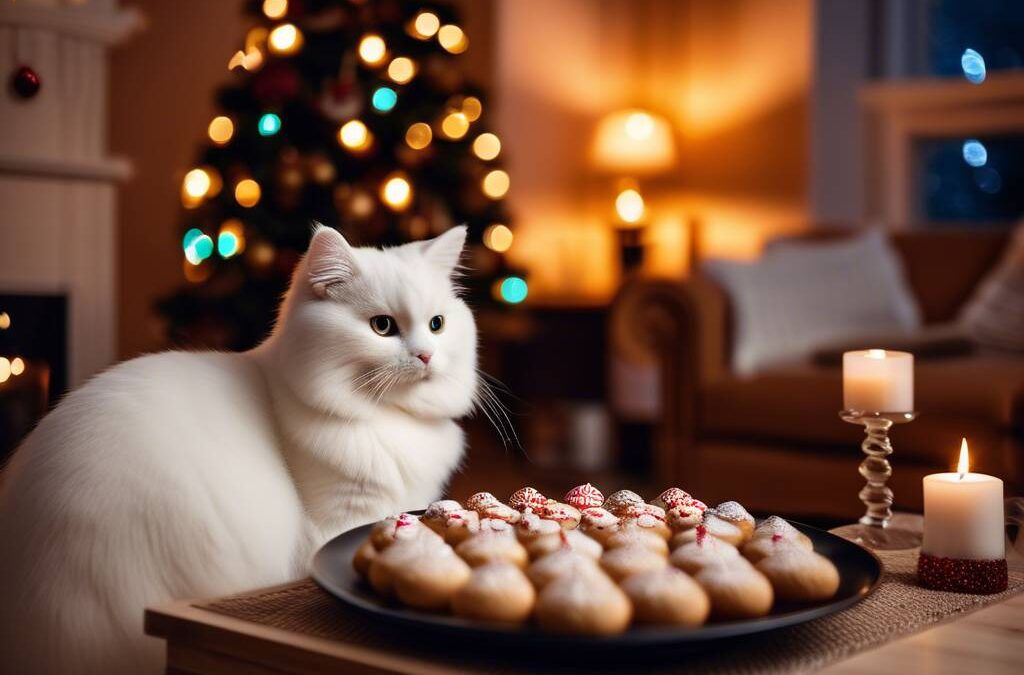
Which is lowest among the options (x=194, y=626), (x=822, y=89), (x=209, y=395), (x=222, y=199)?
(x=194, y=626)

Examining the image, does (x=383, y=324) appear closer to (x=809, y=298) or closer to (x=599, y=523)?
(x=599, y=523)

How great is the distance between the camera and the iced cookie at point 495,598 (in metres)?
0.75

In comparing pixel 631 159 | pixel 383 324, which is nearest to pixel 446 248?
pixel 383 324

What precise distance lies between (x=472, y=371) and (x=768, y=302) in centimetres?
198

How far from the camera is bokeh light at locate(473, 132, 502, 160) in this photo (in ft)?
11.5

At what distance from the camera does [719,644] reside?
2.51ft

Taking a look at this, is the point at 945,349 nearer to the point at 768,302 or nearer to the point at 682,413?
the point at 768,302

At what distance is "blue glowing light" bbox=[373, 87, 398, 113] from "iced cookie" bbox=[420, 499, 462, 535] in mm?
2534

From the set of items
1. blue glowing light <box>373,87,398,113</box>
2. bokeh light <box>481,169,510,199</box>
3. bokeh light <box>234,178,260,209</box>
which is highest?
blue glowing light <box>373,87,398,113</box>

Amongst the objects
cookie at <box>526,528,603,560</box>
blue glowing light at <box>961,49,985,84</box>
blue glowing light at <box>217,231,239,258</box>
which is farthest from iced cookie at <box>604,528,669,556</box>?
blue glowing light at <box>961,49,985,84</box>

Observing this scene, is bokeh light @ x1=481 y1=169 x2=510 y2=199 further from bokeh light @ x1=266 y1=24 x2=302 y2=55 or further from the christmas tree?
bokeh light @ x1=266 y1=24 x2=302 y2=55

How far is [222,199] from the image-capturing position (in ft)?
10.3

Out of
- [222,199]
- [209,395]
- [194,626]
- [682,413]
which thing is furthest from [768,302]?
[194,626]

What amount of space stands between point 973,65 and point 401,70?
2350 mm
